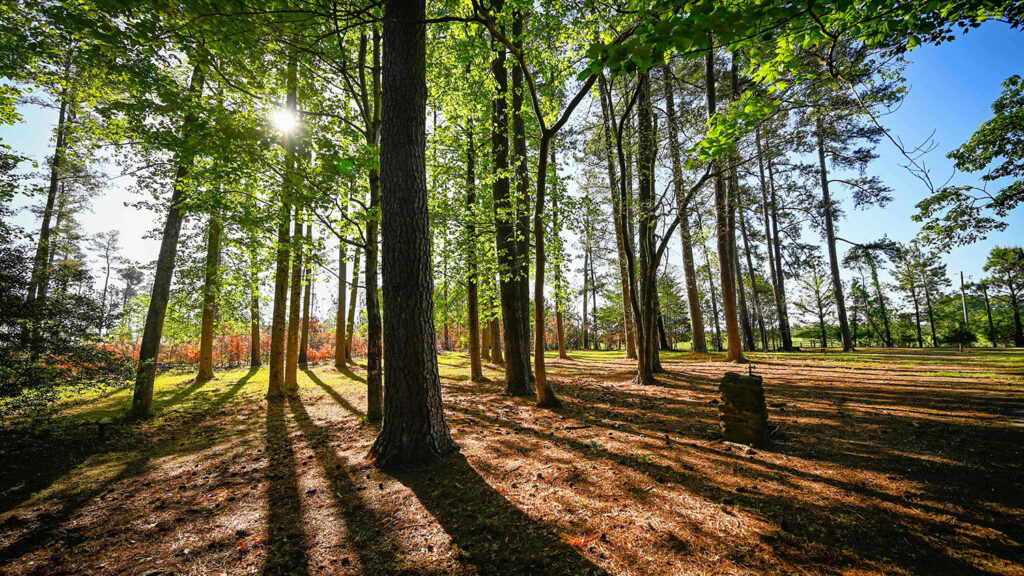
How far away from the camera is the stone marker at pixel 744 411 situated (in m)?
4.09

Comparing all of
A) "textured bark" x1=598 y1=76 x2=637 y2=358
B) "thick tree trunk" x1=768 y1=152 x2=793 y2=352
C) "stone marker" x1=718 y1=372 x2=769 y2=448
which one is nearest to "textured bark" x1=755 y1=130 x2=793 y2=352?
"thick tree trunk" x1=768 y1=152 x2=793 y2=352

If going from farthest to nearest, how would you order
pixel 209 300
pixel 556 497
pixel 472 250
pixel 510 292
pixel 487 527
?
pixel 209 300
pixel 472 250
pixel 510 292
pixel 556 497
pixel 487 527

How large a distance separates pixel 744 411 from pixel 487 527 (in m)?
3.54

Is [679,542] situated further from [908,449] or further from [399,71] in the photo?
[399,71]

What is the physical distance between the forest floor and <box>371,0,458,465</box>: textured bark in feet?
1.49

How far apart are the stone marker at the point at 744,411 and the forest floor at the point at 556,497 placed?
21cm

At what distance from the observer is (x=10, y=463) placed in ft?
16.0

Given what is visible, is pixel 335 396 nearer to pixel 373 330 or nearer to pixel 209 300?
pixel 373 330

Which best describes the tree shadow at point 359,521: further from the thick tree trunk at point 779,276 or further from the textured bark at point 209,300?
the thick tree trunk at point 779,276

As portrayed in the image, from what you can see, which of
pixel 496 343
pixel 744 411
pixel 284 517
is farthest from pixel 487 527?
pixel 496 343

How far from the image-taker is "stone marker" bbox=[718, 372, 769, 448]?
13.4 ft

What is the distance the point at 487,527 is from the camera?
2.73 meters

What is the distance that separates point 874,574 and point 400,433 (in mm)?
4104

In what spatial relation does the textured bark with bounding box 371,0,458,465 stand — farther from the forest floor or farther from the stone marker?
the stone marker
